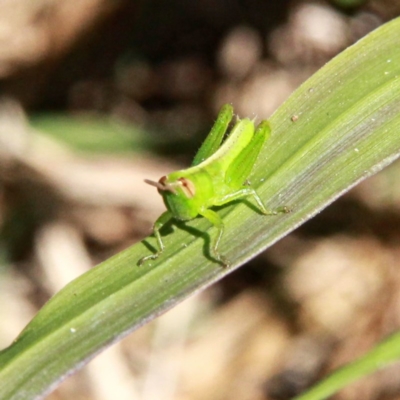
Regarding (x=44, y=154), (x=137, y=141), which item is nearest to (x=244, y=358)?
(x=137, y=141)

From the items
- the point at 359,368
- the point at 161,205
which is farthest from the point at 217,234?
the point at 161,205

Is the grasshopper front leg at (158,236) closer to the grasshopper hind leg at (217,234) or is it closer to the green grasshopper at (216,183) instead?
the green grasshopper at (216,183)

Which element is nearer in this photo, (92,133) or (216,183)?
(216,183)

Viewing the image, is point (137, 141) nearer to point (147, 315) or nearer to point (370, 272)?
point (370, 272)

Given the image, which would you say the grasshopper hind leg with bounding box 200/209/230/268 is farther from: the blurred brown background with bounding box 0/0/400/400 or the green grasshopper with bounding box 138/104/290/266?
the blurred brown background with bounding box 0/0/400/400

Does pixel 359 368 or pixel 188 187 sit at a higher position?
pixel 188 187

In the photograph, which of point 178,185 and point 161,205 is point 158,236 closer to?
point 178,185

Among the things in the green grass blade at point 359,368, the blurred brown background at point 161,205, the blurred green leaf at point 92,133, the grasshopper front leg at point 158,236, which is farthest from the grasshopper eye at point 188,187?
the blurred green leaf at point 92,133
